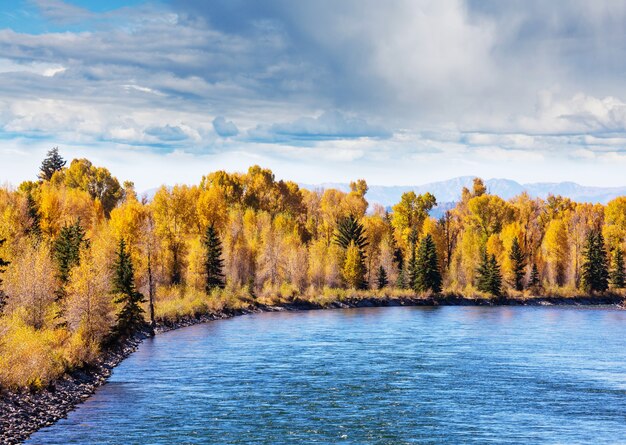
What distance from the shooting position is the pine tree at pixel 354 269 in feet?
429

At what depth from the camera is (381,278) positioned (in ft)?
447

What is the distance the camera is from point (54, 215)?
11438 centimetres

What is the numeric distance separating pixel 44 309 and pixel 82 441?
87.0ft

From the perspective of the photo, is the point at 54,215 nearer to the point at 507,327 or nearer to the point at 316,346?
the point at 316,346

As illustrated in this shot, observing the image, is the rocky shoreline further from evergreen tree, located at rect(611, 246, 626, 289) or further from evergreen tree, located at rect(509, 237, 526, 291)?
evergreen tree, located at rect(611, 246, 626, 289)

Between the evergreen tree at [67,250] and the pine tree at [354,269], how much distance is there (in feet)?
183

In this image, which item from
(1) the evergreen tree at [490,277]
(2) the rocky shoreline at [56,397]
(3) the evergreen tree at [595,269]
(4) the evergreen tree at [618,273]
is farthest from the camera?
(4) the evergreen tree at [618,273]

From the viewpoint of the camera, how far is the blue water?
39.5m

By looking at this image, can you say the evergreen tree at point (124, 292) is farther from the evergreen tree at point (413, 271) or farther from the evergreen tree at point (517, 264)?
the evergreen tree at point (517, 264)

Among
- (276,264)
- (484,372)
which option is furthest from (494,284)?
(484,372)

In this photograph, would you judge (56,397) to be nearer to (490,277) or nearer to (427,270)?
(427,270)

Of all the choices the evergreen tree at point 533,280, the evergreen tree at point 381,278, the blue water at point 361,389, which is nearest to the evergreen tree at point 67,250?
the blue water at point 361,389

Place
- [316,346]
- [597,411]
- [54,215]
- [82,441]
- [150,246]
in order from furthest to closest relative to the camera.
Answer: [54,215] → [150,246] → [316,346] → [597,411] → [82,441]

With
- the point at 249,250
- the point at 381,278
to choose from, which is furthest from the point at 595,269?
the point at 249,250
